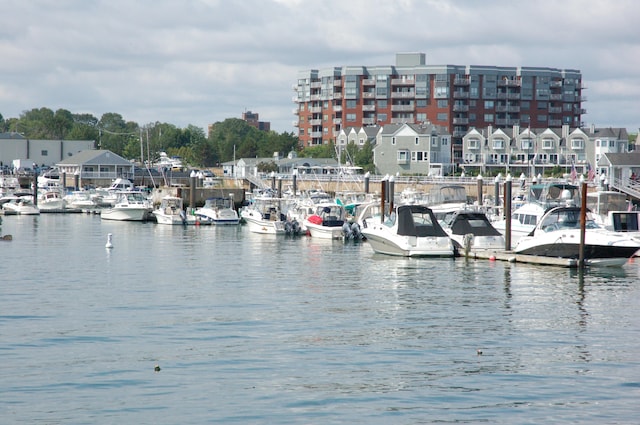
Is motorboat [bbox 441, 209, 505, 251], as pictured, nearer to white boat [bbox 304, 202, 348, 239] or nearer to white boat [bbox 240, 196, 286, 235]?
white boat [bbox 304, 202, 348, 239]

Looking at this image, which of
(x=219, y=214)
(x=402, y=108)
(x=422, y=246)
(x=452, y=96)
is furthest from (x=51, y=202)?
(x=452, y=96)

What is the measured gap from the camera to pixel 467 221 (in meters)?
55.7

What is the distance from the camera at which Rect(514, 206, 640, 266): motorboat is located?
47344 millimetres

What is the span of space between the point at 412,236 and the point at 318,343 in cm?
2569

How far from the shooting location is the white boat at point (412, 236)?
176ft

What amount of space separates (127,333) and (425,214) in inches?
1189

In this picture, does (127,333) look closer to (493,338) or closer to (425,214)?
(493,338)

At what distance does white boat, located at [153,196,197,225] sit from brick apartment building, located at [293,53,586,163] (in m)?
95.6

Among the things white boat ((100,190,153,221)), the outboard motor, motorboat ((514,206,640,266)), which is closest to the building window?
white boat ((100,190,153,221))

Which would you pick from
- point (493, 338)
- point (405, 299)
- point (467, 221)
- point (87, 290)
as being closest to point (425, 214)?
point (467, 221)

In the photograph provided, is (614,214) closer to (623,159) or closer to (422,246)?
(422,246)

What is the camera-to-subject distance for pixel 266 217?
257 ft

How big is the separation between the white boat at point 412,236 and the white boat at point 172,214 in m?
36.3

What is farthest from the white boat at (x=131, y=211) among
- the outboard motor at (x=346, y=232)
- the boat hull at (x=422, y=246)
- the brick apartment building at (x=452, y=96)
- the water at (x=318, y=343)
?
the brick apartment building at (x=452, y=96)
